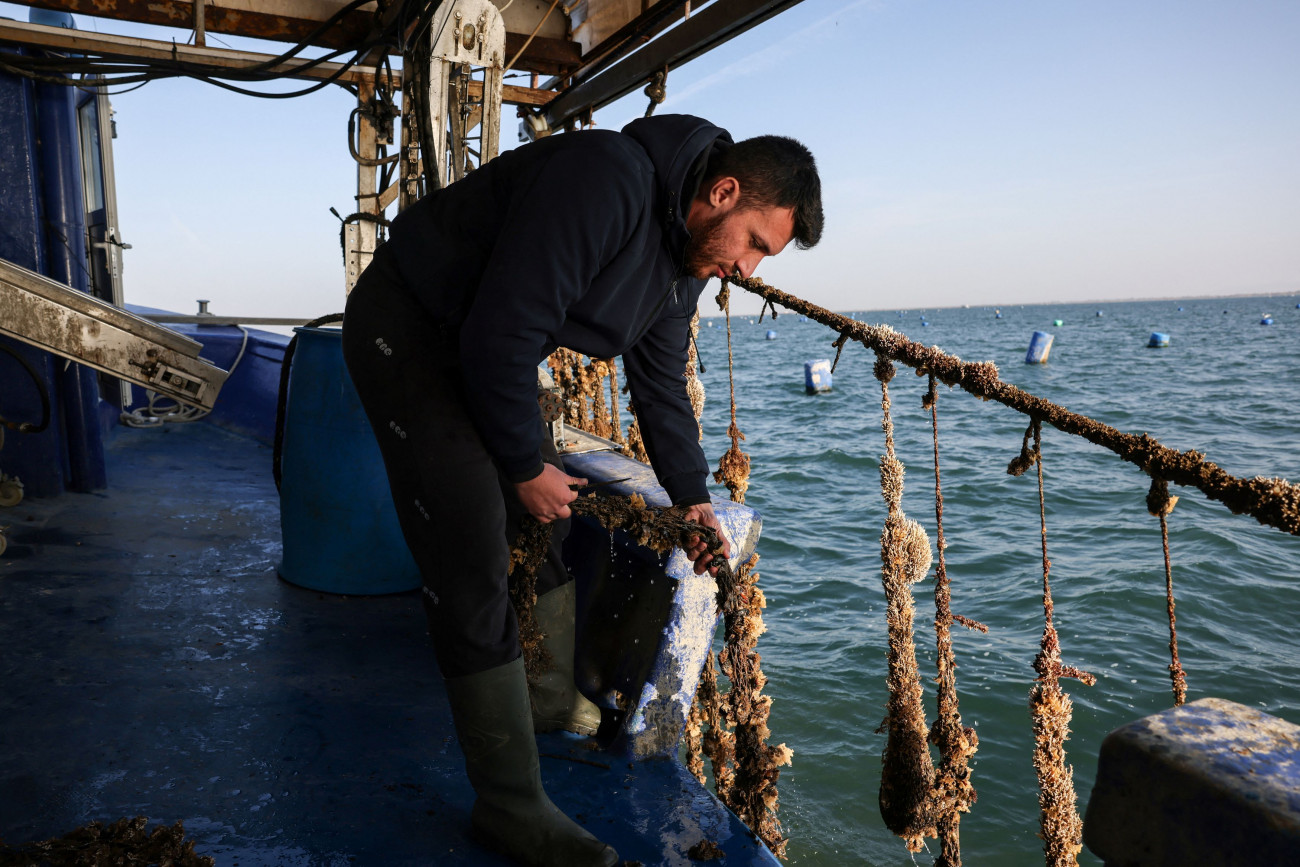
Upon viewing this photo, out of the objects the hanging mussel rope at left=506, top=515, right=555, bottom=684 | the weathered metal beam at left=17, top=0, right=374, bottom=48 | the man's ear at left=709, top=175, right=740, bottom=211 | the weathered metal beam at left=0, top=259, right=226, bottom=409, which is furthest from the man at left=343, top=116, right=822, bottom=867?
the weathered metal beam at left=17, top=0, right=374, bottom=48

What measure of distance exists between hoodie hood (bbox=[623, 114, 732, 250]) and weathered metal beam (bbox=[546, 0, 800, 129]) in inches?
56.4

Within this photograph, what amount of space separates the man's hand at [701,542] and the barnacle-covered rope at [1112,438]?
0.68 metres

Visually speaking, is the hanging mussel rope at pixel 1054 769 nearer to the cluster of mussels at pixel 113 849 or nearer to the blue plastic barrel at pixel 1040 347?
the cluster of mussels at pixel 113 849

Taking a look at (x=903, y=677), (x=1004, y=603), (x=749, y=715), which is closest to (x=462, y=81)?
(x=749, y=715)

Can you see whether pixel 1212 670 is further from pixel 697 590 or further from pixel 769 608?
pixel 697 590

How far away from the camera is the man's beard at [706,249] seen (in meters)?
2.00

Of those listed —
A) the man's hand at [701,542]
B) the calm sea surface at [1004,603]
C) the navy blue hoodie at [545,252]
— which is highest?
the navy blue hoodie at [545,252]

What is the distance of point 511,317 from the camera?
5.73 ft

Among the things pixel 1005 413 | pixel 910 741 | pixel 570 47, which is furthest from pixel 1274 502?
pixel 1005 413

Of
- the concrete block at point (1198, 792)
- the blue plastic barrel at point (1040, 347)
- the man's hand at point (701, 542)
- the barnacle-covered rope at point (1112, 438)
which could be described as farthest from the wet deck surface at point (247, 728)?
the blue plastic barrel at point (1040, 347)

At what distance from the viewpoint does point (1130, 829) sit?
33.7 inches

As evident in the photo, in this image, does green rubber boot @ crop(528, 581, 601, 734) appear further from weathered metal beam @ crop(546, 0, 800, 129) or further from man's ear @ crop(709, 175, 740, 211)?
weathered metal beam @ crop(546, 0, 800, 129)

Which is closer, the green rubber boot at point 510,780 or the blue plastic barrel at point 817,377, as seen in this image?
the green rubber boot at point 510,780

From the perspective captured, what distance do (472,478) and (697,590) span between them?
1.02 m
